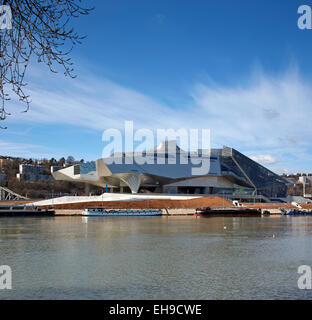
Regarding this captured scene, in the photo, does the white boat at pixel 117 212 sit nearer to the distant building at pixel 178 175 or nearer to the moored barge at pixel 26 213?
the moored barge at pixel 26 213

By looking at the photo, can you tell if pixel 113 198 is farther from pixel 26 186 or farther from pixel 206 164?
pixel 26 186

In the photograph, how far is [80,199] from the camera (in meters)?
48.7

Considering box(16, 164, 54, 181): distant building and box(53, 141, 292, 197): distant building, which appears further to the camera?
box(16, 164, 54, 181): distant building

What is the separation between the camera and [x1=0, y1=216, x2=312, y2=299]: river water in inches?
419

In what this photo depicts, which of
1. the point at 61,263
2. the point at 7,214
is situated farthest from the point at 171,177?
the point at 61,263

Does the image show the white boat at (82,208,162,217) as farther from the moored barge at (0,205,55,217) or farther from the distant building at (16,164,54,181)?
the distant building at (16,164,54,181)

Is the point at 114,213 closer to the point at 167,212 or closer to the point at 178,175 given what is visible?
the point at 167,212

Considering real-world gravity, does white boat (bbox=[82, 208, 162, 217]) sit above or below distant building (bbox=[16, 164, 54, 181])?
below

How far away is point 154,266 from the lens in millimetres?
13992

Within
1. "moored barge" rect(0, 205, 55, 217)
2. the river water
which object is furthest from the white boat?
the river water

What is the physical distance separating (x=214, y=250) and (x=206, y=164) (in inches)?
1526

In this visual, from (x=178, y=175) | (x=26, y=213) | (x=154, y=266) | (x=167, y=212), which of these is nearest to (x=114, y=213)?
(x=167, y=212)

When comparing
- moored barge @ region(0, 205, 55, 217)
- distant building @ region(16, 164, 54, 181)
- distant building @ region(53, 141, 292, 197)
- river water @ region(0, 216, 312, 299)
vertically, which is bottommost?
river water @ region(0, 216, 312, 299)

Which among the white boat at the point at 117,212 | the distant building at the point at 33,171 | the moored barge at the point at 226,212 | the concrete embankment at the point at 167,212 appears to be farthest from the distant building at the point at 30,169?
the moored barge at the point at 226,212
